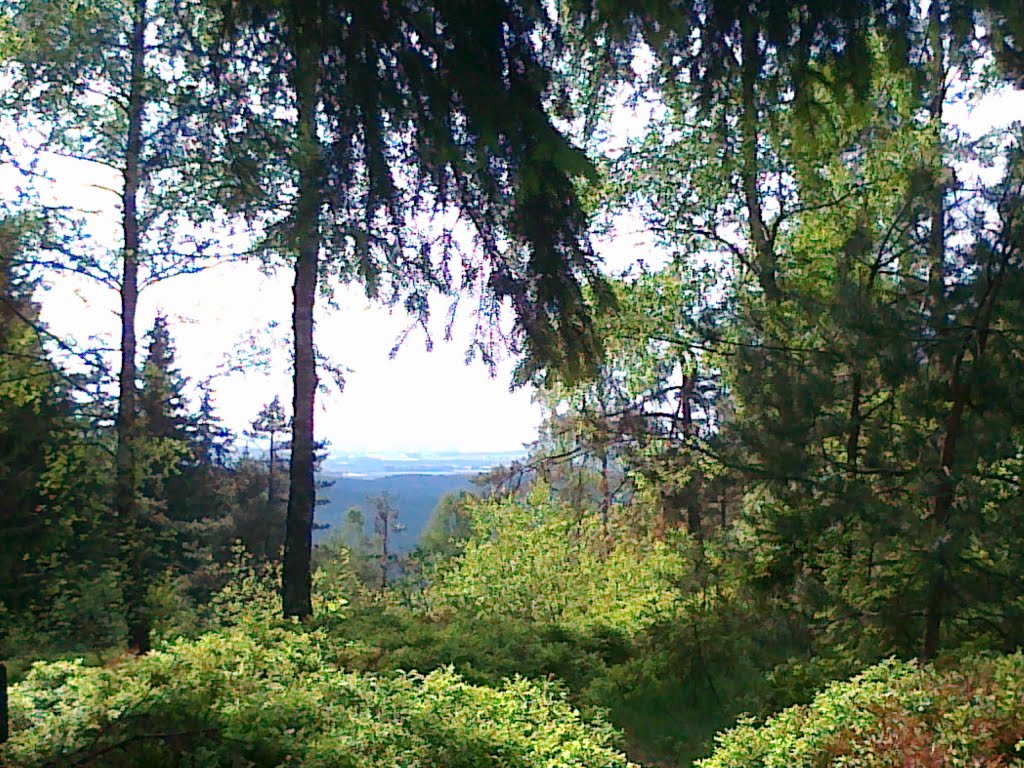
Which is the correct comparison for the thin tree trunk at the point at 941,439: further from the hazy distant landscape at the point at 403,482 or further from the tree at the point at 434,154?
the hazy distant landscape at the point at 403,482

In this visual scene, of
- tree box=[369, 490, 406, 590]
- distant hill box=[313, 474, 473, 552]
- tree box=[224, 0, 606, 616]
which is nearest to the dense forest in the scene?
tree box=[224, 0, 606, 616]

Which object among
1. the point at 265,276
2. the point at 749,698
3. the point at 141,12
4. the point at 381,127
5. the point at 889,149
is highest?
the point at 141,12

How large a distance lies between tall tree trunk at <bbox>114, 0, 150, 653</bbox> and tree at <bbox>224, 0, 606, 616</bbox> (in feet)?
15.1

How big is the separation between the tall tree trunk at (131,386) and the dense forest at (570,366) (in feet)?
0.10

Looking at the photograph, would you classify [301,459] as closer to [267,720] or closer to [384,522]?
[267,720]

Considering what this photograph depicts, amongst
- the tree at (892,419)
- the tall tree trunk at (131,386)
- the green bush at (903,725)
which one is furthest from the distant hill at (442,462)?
the green bush at (903,725)

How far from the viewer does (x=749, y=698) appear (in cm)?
480

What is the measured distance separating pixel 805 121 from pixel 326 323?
5308 mm

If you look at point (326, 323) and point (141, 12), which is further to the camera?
point (326, 323)

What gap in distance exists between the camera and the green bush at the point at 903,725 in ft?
8.98

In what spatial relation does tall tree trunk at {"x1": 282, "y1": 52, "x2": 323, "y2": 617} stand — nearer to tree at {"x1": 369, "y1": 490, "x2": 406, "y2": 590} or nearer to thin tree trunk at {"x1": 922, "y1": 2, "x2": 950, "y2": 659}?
thin tree trunk at {"x1": 922, "y1": 2, "x2": 950, "y2": 659}

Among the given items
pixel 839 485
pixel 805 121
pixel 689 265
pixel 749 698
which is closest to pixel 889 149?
pixel 689 265

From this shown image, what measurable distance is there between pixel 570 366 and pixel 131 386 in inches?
206

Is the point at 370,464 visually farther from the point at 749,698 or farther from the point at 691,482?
the point at 749,698
